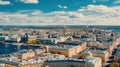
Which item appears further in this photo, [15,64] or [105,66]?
[105,66]

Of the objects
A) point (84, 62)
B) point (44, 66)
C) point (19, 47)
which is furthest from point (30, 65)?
point (19, 47)

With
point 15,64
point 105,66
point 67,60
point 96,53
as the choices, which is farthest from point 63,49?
point 15,64

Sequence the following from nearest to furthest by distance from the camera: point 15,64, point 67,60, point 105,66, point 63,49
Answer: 1. point 15,64
2. point 67,60
3. point 105,66
4. point 63,49

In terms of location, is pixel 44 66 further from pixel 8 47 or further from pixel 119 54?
pixel 8 47

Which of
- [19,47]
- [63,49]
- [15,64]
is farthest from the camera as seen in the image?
[19,47]

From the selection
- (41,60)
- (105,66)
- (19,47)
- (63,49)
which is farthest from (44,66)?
(19,47)

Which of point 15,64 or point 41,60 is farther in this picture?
point 41,60

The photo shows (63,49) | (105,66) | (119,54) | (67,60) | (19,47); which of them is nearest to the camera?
(67,60)

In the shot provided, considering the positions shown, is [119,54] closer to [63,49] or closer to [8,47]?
[63,49]

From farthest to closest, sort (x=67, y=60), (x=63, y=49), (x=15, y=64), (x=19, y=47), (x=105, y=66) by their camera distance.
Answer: (x=19, y=47) < (x=63, y=49) < (x=105, y=66) < (x=67, y=60) < (x=15, y=64)
